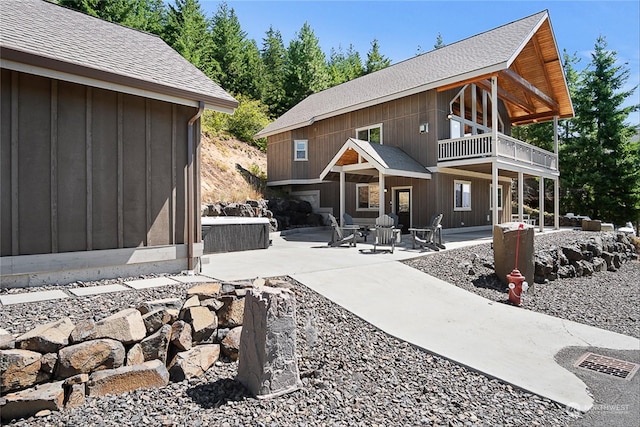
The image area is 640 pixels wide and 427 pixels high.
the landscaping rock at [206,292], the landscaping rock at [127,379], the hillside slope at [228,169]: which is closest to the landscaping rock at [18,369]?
the landscaping rock at [127,379]

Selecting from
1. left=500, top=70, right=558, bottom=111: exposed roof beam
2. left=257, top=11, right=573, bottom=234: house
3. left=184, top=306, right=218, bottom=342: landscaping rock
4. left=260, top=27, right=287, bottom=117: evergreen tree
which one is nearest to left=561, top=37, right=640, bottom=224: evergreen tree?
left=257, top=11, right=573, bottom=234: house

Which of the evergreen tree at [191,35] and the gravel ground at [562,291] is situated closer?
the gravel ground at [562,291]

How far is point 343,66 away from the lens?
39688 mm

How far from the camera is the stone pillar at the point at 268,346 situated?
311 cm

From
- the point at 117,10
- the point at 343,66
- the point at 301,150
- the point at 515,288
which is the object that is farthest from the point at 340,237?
the point at 343,66

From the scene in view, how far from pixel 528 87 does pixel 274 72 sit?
2610 cm

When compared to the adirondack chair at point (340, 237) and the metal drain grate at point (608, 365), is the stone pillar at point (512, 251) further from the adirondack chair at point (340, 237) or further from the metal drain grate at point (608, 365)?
the adirondack chair at point (340, 237)

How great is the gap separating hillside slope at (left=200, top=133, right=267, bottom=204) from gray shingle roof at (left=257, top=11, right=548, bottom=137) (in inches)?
117

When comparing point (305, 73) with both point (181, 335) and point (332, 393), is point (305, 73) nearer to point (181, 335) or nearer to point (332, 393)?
point (181, 335)

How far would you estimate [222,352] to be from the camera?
3.85 meters

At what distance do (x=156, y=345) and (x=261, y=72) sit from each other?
31857 millimetres

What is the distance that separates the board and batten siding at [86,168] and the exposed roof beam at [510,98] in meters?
13.3

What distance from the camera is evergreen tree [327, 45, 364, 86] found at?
34.1m

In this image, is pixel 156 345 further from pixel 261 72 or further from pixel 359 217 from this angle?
pixel 261 72
